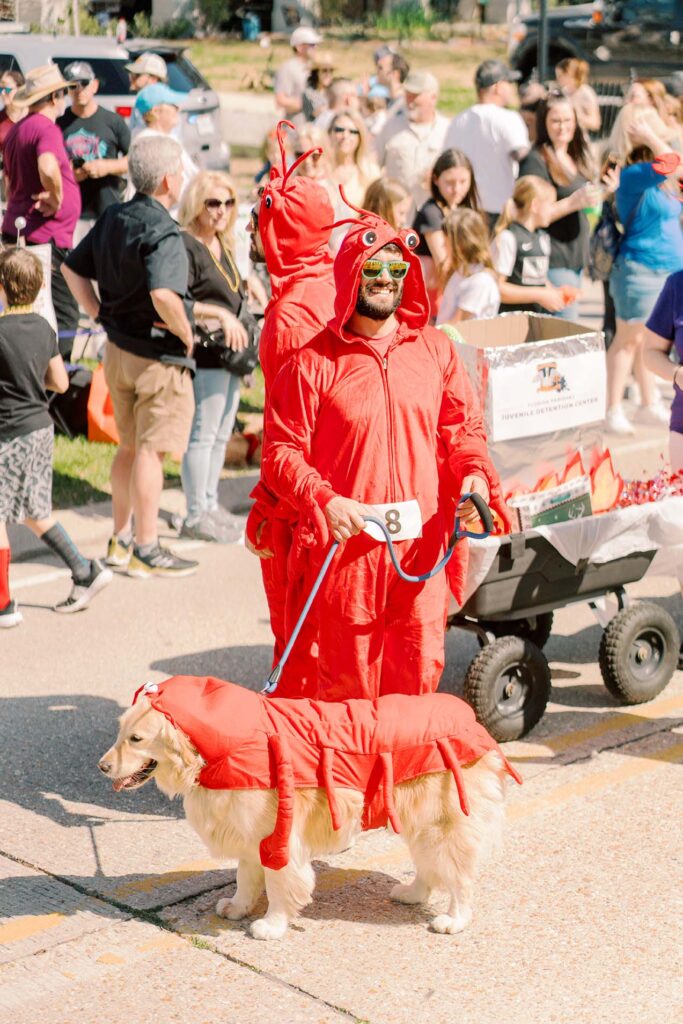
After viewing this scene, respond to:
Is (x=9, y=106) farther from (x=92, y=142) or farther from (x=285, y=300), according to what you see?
(x=285, y=300)

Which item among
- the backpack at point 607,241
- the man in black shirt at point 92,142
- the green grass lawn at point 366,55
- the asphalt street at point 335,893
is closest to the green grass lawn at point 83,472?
the asphalt street at point 335,893

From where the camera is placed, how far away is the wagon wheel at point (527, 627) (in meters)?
6.12

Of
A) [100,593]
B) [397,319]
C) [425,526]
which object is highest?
[397,319]

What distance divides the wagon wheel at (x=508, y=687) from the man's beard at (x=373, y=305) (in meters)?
1.71

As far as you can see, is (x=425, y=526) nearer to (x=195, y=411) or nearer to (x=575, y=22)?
(x=195, y=411)

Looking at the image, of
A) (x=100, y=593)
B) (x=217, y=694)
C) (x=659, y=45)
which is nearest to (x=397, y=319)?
(x=217, y=694)

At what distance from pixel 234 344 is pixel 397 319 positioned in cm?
343

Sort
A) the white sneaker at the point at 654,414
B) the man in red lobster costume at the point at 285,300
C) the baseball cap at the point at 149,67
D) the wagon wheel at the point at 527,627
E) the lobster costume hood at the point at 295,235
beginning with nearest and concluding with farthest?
the man in red lobster costume at the point at 285,300
the lobster costume hood at the point at 295,235
the wagon wheel at the point at 527,627
the white sneaker at the point at 654,414
the baseball cap at the point at 149,67

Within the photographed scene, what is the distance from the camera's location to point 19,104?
10.3 metres

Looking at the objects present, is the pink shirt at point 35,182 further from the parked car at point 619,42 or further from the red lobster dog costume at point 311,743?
the parked car at point 619,42

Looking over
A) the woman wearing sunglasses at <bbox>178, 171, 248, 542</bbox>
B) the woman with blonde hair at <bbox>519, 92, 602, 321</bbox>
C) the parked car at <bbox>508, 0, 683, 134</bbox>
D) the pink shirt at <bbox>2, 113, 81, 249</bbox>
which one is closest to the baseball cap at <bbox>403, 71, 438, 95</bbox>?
the woman with blonde hair at <bbox>519, 92, 602, 321</bbox>

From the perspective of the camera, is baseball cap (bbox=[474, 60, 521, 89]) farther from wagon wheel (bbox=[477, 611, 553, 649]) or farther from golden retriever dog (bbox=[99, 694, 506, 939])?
golden retriever dog (bbox=[99, 694, 506, 939])

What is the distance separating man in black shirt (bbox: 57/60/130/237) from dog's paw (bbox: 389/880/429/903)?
789cm

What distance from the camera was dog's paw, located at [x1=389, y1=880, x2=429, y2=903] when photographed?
4.70 meters
